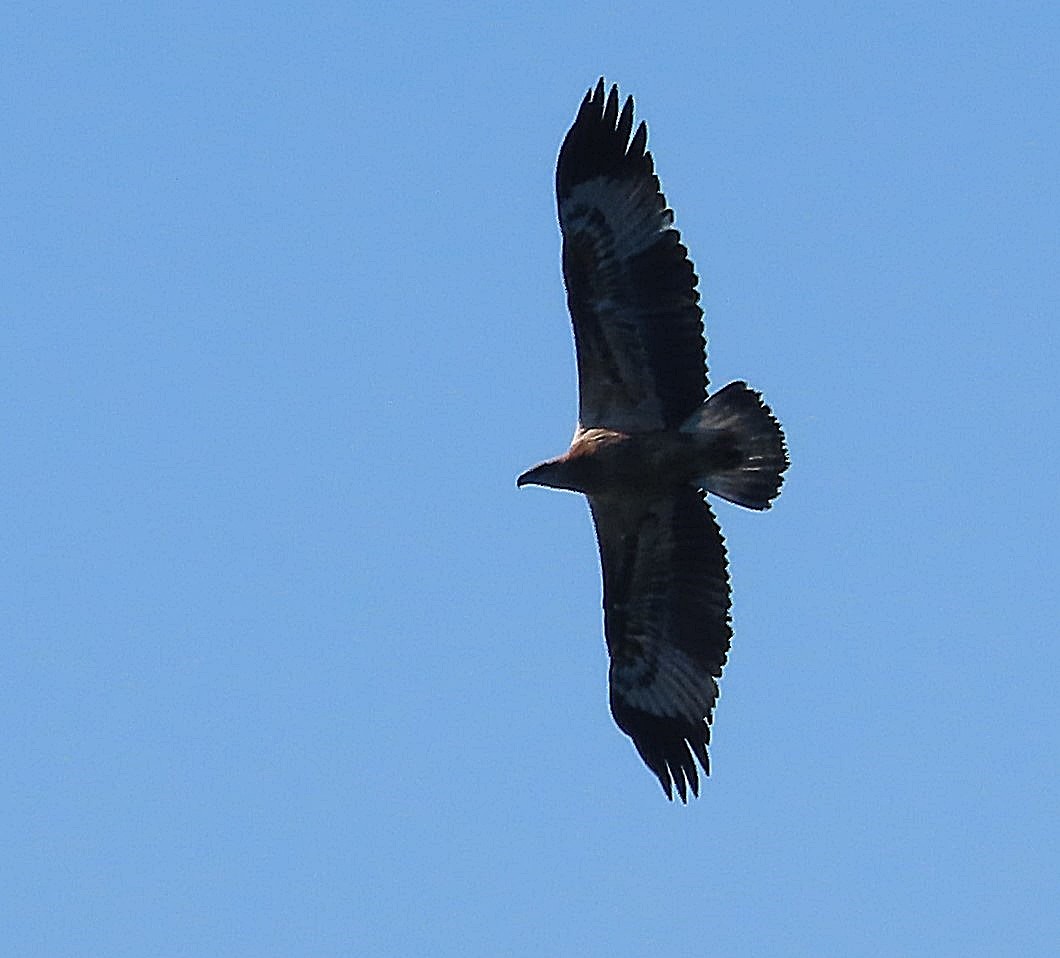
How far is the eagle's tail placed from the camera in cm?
1521

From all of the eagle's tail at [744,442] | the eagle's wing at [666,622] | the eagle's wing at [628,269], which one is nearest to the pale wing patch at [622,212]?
the eagle's wing at [628,269]

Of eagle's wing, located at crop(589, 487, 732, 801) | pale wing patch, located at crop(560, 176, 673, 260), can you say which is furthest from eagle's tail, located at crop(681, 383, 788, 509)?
pale wing patch, located at crop(560, 176, 673, 260)

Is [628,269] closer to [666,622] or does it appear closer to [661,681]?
[666,622]

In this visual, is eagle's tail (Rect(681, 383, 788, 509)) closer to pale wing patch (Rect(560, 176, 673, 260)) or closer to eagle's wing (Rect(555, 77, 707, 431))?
eagle's wing (Rect(555, 77, 707, 431))

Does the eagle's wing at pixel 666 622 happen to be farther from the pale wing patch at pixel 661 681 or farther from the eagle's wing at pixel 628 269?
the eagle's wing at pixel 628 269

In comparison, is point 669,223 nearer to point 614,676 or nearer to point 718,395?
point 718,395

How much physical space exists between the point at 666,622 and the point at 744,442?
4.07 feet

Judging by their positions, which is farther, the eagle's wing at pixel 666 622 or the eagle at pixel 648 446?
the eagle's wing at pixel 666 622

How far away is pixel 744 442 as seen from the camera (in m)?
15.2

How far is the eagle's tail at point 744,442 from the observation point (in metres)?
15.2

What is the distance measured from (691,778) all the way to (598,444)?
1794 mm

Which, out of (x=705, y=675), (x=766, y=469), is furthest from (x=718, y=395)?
(x=705, y=675)

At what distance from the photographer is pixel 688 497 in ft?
51.8

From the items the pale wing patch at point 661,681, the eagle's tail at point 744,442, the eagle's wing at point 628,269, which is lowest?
the pale wing patch at point 661,681
